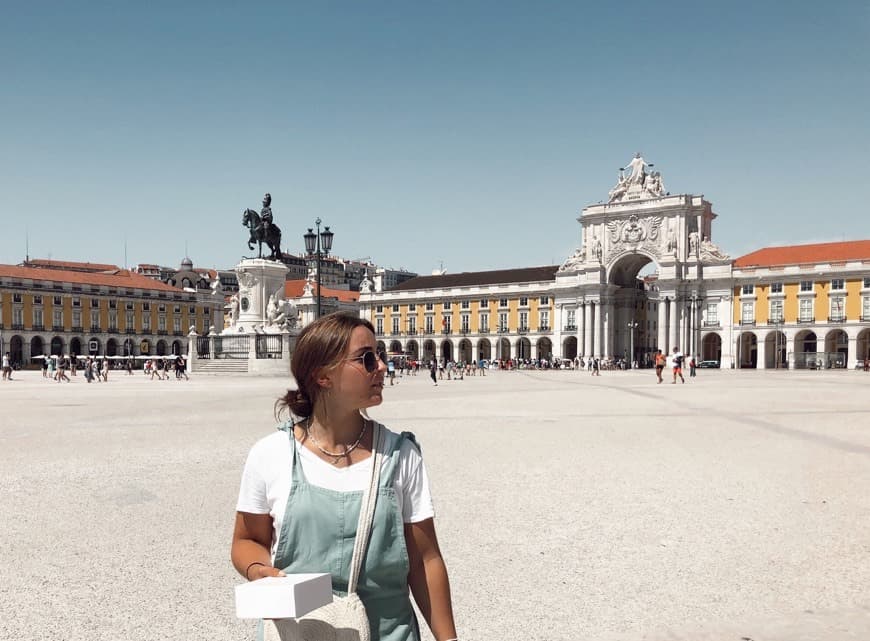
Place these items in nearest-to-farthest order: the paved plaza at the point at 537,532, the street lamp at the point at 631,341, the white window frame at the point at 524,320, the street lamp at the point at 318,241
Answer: the paved plaza at the point at 537,532 → the street lamp at the point at 318,241 → the street lamp at the point at 631,341 → the white window frame at the point at 524,320

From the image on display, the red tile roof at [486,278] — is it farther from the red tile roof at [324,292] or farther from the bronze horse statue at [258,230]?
the bronze horse statue at [258,230]

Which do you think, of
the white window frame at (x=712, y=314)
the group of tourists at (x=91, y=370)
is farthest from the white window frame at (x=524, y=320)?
the group of tourists at (x=91, y=370)

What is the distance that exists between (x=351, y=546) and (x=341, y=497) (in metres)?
0.13

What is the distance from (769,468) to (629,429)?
4.25m

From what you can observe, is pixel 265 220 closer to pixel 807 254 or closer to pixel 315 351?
pixel 315 351

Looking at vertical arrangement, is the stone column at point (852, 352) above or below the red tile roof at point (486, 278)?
below

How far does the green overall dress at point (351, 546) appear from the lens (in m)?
2.17

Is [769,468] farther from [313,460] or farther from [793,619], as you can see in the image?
[313,460]

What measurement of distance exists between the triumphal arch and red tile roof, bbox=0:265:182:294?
45403 millimetres

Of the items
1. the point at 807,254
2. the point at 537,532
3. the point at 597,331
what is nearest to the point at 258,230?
the point at 537,532

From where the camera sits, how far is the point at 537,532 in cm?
601

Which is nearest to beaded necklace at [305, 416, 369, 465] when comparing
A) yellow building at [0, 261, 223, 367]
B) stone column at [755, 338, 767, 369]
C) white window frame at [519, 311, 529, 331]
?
stone column at [755, 338, 767, 369]

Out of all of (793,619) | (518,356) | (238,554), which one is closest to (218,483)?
(793,619)

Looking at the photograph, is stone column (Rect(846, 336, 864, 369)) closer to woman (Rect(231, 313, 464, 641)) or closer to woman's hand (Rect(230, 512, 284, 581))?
woman (Rect(231, 313, 464, 641))
